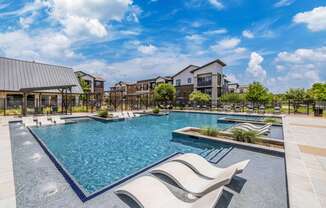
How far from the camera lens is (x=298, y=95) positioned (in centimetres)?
2364

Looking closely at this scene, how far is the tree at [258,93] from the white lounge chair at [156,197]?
23.2m

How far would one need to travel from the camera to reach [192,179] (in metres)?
3.34

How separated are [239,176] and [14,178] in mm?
5193

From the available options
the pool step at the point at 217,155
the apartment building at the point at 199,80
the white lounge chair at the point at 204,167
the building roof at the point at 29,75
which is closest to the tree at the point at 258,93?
the apartment building at the point at 199,80

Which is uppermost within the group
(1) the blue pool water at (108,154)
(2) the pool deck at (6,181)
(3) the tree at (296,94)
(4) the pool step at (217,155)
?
(3) the tree at (296,94)

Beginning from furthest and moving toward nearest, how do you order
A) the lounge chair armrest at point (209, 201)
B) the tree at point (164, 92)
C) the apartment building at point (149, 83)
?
the apartment building at point (149, 83), the tree at point (164, 92), the lounge chair armrest at point (209, 201)

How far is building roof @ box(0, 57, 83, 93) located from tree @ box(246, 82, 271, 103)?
2254 cm

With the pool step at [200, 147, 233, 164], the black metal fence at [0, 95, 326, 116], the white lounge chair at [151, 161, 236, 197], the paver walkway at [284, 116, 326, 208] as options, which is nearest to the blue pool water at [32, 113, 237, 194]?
the pool step at [200, 147, 233, 164]

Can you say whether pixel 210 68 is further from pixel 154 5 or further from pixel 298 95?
pixel 154 5

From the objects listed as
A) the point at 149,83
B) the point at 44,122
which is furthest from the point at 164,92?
the point at 44,122

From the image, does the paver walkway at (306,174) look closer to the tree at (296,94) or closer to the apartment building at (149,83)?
the tree at (296,94)

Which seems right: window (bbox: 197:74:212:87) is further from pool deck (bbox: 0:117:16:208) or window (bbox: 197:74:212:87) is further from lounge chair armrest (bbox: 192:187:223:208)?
lounge chair armrest (bbox: 192:187:223:208)

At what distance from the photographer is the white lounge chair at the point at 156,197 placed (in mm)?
2395

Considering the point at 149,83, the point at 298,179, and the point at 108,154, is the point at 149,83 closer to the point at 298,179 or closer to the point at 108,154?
the point at 108,154
